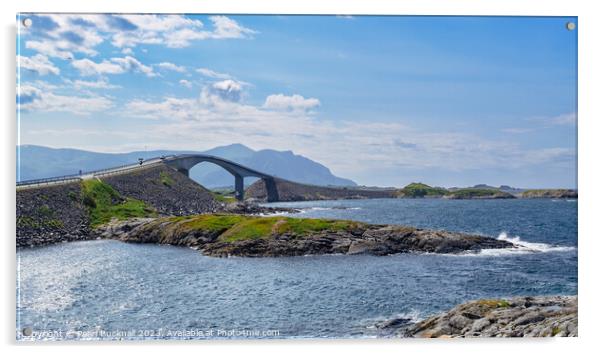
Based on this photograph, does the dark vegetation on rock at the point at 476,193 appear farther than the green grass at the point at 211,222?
No

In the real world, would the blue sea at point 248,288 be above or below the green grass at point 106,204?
below

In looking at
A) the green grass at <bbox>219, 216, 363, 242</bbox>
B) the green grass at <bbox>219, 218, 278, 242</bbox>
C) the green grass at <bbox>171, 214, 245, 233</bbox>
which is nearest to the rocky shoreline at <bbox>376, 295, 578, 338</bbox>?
the green grass at <bbox>219, 216, 363, 242</bbox>

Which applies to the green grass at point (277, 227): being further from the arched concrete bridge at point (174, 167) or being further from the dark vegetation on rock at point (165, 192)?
the arched concrete bridge at point (174, 167)

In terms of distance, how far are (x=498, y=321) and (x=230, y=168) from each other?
3601 cm

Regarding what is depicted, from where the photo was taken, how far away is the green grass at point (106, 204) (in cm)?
4647

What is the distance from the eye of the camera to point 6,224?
21.0m

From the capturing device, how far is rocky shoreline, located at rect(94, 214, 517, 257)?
146 feet

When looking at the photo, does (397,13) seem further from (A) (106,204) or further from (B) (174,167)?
(A) (106,204)

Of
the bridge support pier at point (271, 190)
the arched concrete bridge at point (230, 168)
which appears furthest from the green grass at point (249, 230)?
the bridge support pier at point (271, 190)

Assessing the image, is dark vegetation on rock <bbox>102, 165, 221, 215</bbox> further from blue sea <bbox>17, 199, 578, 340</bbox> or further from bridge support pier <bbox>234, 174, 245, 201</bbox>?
bridge support pier <bbox>234, 174, 245, 201</bbox>

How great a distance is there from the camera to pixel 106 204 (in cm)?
4944

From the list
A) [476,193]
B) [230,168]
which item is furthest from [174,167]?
[476,193]

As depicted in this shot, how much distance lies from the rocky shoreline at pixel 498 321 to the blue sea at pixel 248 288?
1.41m

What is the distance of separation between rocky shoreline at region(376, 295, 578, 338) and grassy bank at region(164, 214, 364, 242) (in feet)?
79.8
